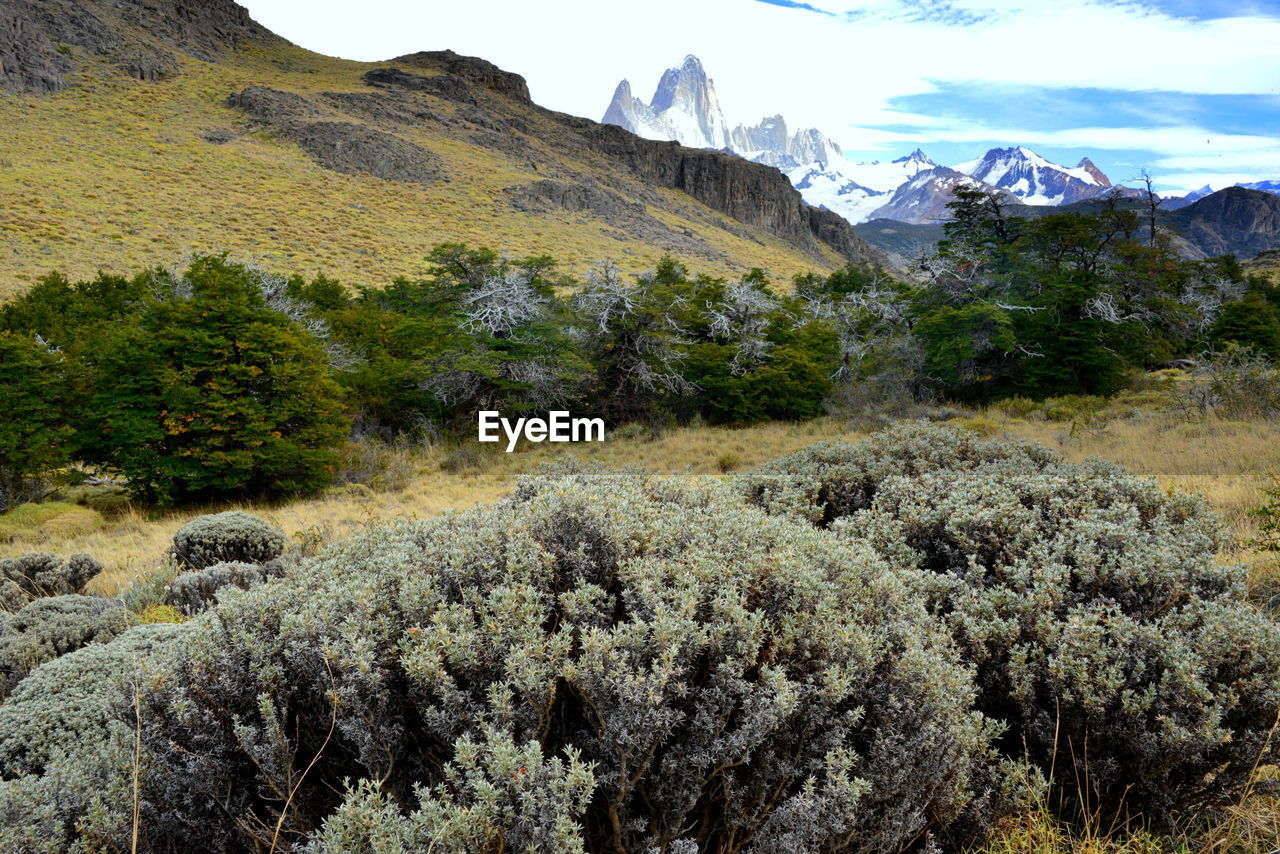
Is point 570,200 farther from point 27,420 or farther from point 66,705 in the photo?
point 66,705

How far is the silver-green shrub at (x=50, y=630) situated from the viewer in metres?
4.18

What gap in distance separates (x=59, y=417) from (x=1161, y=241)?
107 ft

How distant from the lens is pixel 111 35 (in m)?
62.1

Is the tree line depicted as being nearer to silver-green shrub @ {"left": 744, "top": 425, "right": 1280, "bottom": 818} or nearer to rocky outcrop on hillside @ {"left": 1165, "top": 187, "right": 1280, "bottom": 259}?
silver-green shrub @ {"left": 744, "top": 425, "right": 1280, "bottom": 818}

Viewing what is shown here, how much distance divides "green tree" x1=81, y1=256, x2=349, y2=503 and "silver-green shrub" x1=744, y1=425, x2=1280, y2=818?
10521 millimetres

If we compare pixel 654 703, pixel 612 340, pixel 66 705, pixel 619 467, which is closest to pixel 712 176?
pixel 612 340

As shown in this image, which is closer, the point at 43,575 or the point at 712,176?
the point at 43,575

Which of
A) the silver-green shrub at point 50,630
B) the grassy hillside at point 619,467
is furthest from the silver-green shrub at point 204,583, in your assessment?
the grassy hillside at point 619,467

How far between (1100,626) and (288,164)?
62.7m

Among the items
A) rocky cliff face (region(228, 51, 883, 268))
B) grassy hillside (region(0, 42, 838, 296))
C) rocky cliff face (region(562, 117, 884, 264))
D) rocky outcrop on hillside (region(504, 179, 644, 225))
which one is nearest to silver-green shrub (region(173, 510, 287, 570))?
grassy hillside (region(0, 42, 838, 296))

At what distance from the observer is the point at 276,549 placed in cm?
754

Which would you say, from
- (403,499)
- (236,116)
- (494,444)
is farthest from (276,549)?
(236,116)

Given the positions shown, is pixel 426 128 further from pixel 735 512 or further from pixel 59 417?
pixel 735 512

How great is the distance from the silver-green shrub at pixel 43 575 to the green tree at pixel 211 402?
13.7 ft
